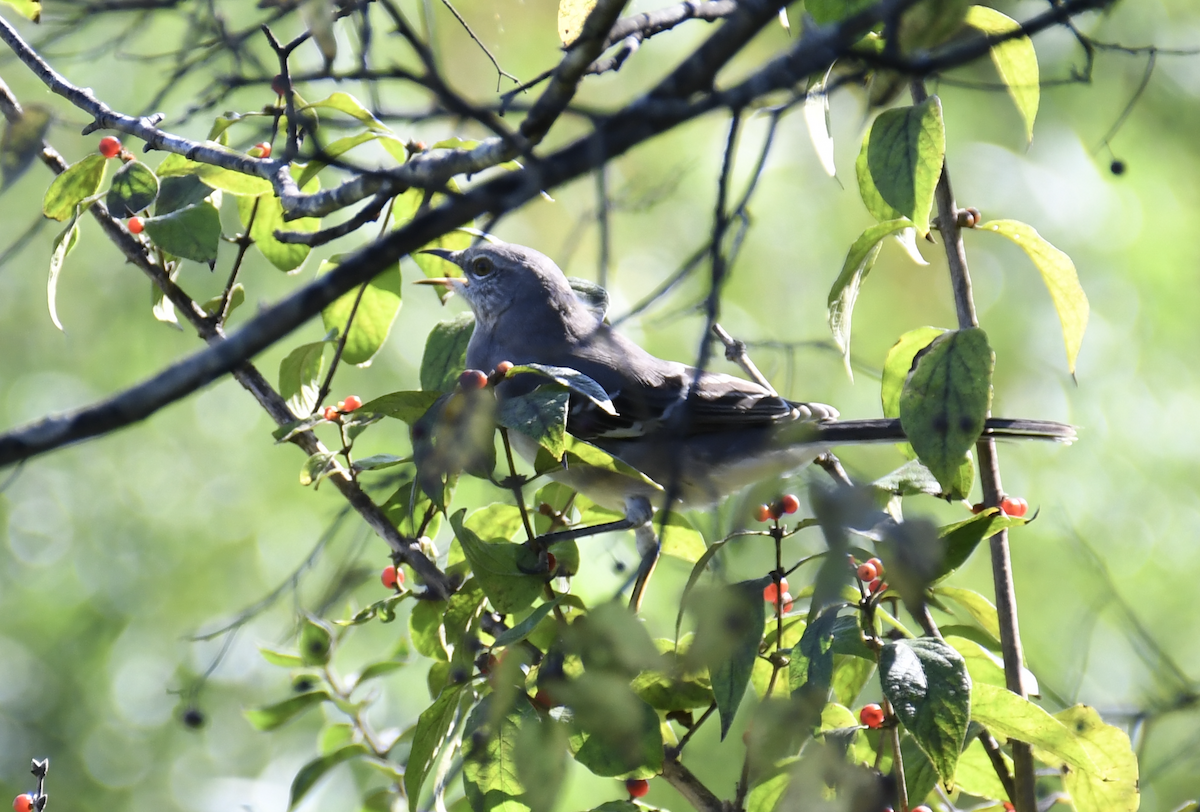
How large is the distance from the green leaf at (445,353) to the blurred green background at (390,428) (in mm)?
3240

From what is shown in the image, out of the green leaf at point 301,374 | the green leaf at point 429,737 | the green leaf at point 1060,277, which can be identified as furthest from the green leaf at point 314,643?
the green leaf at point 1060,277

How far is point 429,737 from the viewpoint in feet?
4.36

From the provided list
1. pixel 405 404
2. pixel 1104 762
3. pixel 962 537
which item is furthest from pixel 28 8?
pixel 1104 762

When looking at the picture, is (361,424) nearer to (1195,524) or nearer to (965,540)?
(965,540)

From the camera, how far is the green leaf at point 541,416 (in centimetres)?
123

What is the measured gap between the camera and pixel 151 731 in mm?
5871

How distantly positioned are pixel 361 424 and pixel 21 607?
523cm

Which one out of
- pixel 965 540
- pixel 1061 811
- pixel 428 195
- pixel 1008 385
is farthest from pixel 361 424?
pixel 1008 385

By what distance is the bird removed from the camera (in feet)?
7.61

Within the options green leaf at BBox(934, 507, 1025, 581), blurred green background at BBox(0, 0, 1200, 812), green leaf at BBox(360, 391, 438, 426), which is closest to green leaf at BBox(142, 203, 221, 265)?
green leaf at BBox(360, 391, 438, 426)

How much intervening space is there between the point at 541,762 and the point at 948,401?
721 mm

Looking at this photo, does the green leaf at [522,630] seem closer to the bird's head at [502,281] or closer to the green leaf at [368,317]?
the green leaf at [368,317]

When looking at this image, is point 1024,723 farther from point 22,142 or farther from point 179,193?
point 179,193

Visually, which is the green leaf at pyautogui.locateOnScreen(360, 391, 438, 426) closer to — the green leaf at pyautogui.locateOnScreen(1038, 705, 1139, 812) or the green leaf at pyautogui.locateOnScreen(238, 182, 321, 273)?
the green leaf at pyautogui.locateOnScreen(238, 182, 321, 273)
